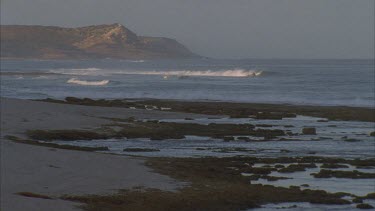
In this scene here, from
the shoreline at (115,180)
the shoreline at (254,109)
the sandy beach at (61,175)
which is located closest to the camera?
the sandy beach at (61,175)

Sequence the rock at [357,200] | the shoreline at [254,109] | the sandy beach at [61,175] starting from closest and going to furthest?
the sandy beach at [61,175]
the rock at [357,200]
the shoreline at [254,109]

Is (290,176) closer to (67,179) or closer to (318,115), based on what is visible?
(67,179)

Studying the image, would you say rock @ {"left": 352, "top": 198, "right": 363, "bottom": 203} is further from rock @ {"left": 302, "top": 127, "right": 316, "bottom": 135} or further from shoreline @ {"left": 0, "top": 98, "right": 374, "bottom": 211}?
rock @ {"left": 302, "top": 127, "right": 316, "bottom": 135}

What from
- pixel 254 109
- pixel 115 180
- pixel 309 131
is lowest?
pixel 115 180

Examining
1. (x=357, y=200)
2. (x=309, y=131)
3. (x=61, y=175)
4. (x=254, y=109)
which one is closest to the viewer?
(x=357, y=200)

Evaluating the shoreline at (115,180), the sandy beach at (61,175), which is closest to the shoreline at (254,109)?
the shoreline at (115,180)

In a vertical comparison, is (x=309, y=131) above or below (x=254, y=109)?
below

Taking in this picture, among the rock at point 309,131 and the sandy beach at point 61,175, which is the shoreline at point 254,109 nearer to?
the rock at point 309,131

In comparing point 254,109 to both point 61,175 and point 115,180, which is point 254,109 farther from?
point 61,175

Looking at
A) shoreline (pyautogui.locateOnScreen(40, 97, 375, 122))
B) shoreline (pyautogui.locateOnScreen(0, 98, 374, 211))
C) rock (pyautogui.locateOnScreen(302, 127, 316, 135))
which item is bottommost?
shoreline (pyautogui.locateOnScreen(0, 98, 374, 211))

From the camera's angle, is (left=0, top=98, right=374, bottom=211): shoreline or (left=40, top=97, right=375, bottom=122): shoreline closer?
(left=0, top=98, right=374, bottom=211): shoreline

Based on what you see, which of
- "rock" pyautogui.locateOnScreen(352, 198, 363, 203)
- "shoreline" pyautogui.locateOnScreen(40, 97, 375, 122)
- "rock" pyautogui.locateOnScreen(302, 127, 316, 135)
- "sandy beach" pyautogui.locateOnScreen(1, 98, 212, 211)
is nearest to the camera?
"sandy beach" pyautogui.locateOnScreen(1, 98, 212, 211)

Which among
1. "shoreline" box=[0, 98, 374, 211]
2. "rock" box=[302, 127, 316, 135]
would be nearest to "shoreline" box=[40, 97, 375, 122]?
"rock" box=[302, 127, 316, 135]

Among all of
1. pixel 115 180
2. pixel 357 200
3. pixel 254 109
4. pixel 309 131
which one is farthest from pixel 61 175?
pixel 254 109
